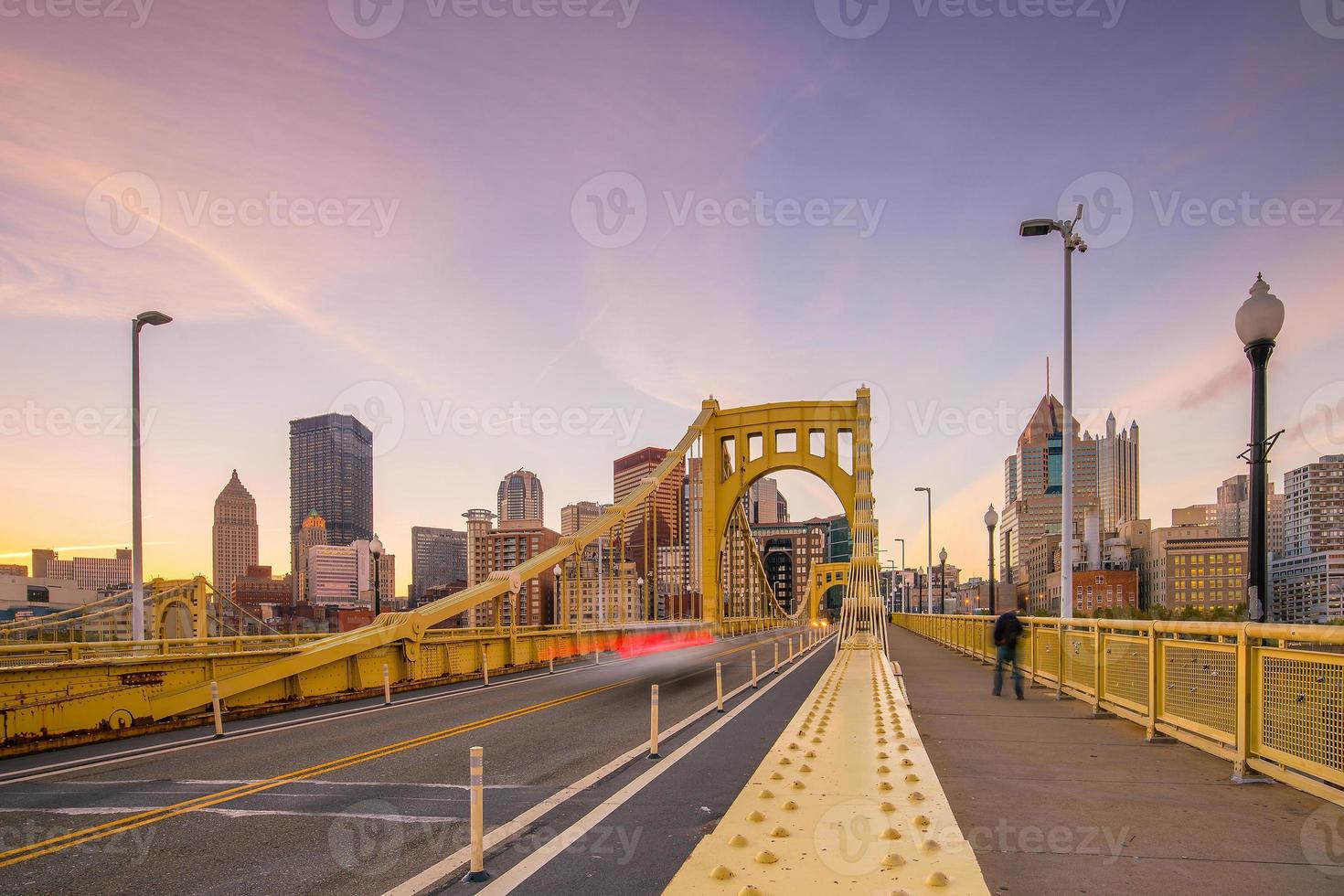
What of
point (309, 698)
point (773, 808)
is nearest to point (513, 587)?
point (309, 698)

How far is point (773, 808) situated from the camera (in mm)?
5883

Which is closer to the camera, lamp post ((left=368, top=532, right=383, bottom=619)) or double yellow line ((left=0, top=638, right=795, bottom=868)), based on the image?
double yellow line ((left=0, top=638, right=795, bottom=868))

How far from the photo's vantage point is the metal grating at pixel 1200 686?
7.68 meters

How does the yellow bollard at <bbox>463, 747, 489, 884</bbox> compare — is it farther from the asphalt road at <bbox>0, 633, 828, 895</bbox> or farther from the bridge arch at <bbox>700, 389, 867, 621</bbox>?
the bridge arch at <bbox>700, 389, 867, 621</bbox>

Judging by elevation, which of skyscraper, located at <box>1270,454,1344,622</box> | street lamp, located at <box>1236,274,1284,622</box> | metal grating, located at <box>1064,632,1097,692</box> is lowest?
skyscraper, located at <box>1270,454,1344,622</box>

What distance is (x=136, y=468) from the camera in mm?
18906

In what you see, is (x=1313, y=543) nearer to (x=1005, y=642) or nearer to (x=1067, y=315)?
(x=1067, y=315)

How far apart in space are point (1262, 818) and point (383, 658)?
17843 millimetres

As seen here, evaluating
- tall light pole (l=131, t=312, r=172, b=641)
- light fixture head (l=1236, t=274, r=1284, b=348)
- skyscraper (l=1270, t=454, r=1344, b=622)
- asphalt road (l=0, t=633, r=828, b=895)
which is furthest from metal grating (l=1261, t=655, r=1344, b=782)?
skyscraper (l=1270, t=454, r=1344, b=622)

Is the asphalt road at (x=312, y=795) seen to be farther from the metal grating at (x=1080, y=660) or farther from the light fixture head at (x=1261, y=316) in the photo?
the light fixture head at (x=1261, y=316)

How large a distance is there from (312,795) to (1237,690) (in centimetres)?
908

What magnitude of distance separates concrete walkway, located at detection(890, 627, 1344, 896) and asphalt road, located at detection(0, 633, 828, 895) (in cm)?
240

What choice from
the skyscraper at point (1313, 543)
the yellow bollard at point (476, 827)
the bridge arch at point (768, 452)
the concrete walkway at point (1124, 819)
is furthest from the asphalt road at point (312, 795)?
the skyscraper at point (1313, 543)

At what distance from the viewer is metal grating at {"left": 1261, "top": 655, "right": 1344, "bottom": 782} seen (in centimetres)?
609
